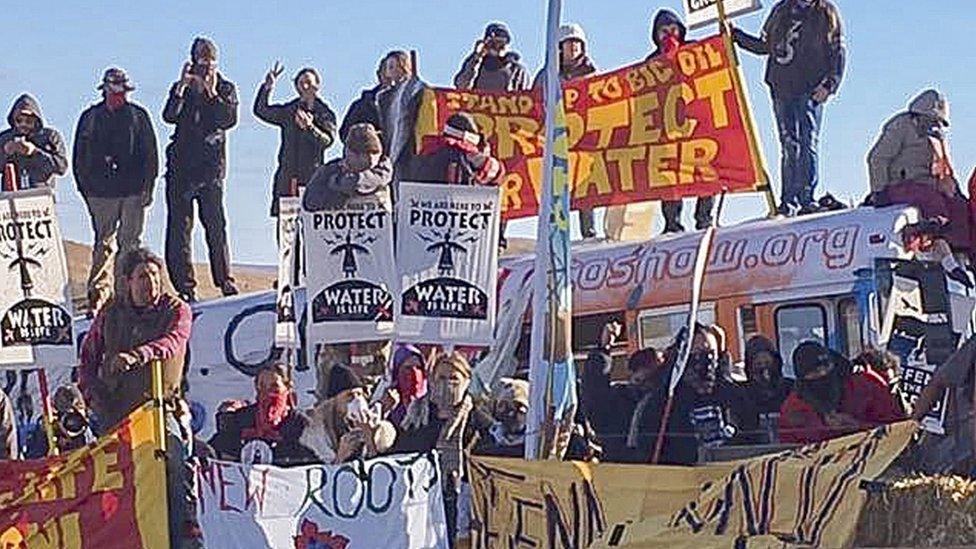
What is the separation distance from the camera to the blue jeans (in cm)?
1623

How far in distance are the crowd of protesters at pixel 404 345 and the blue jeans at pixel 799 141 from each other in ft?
0.05

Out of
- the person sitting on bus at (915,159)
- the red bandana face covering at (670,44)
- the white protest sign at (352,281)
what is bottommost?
→ the white protest sign at (352,281)

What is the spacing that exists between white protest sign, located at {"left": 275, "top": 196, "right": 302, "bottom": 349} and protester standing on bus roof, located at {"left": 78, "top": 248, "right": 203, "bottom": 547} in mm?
3034

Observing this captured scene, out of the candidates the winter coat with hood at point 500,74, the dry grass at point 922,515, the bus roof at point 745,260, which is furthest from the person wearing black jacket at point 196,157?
the dry grass at point 922,515

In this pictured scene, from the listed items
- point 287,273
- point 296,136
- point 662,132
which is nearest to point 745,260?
point 662,132

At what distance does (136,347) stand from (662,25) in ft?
17.2

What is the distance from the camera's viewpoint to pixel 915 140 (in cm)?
1499

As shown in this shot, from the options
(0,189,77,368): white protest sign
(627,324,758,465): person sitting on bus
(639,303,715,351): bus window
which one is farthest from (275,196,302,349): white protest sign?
(627,324,758,465): person sitting on bus

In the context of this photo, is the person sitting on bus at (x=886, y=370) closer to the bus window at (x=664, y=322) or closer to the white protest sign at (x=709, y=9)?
the bus window at (x=664, y=322)

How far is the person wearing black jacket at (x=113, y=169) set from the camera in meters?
18.0

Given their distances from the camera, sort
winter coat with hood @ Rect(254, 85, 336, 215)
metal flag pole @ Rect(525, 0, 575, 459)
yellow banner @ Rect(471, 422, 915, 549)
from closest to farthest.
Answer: yellow banner @ Rect(471, 422, 915, 549)
metal flag pole @ Rect(525, 0, 575, 459)
winter coat with hood @ Rect(254, 85, 336, 215)

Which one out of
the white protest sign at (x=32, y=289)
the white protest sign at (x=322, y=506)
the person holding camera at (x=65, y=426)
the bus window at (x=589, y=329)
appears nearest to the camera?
the white protest sign at (x=322, y=506)

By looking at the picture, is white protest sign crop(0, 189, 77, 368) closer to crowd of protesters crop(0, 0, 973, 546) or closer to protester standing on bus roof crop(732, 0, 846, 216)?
crowd of protesters crop(0, 0, 973, 546)

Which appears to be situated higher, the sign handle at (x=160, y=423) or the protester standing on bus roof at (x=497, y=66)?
the protester standing on bus roof at (x=497, y=66)
